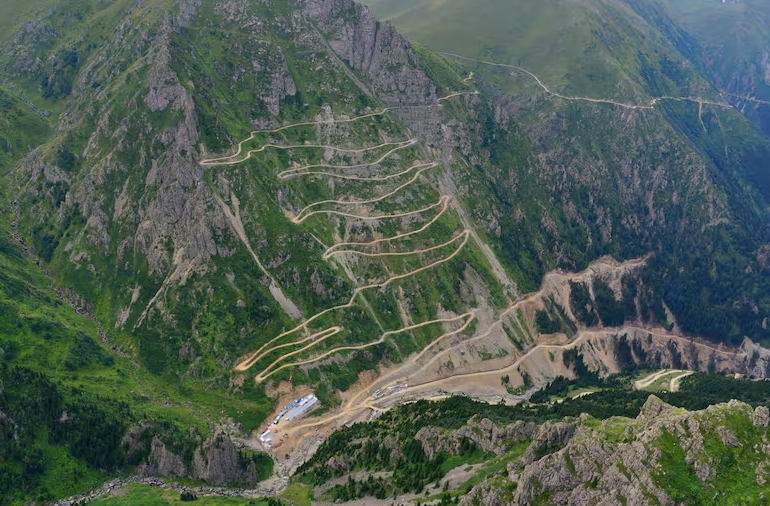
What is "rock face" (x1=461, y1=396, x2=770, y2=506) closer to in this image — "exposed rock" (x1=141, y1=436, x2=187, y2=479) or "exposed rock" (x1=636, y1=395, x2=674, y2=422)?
"exposed rock" (x1=636, y1=395, x2=674, y2=422)

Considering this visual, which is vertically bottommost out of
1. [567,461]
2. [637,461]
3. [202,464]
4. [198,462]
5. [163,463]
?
[202,464]

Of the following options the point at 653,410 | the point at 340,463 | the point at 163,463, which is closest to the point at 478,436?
the point at 340,463

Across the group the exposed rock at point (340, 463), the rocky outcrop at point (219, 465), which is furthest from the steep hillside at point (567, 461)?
the rocky outcrop at point (219, 465)

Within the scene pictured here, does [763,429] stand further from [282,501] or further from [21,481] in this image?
[21,481]

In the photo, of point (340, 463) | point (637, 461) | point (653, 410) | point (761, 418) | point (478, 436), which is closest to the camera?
point (637, 461)

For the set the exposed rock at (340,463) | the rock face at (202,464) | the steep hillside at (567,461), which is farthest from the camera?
the rock face at (202,464)

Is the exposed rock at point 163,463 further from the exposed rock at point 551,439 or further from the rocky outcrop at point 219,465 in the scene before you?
the exposed rock at point 551,439

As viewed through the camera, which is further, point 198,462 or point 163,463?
point 198,462

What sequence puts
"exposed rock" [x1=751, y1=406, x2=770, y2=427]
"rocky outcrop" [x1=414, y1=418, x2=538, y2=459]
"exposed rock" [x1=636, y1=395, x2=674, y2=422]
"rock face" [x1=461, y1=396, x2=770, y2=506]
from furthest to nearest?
"rocky outcrop" [x1=414, y1=418, x2=538, y2=459] < "exposed rock" [x1=636, y1=395, x2=674, y2=422] < "exposed rock" [x1=751, y1=406, x2=770, y2=427] < "rock face" [x1=461, y1=396, x2=770, y2=506]

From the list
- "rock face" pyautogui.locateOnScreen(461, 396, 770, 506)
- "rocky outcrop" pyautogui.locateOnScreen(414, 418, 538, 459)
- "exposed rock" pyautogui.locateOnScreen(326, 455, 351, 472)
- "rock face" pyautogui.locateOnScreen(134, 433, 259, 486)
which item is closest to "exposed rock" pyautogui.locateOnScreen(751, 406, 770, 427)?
"rock face" pyautogui.locateOnScreen(461, 396, 770, 506)

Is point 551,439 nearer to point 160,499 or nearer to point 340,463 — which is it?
point 340,463

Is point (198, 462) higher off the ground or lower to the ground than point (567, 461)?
lower
